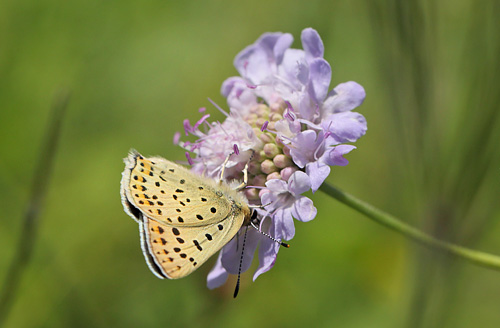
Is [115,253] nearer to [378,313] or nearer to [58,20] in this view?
[378,313]

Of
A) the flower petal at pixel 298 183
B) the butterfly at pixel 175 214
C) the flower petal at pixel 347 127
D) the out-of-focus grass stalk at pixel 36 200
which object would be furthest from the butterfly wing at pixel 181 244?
the out-of-focus grass stalk at pixel 36 200

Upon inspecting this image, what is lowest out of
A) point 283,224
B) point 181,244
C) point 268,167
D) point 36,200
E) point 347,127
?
point 36,200

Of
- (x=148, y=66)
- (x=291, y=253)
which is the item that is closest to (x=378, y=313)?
(x=291, y=253)

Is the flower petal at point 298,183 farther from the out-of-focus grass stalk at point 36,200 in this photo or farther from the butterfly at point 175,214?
the out-of-focus grass stalk at point 36,200

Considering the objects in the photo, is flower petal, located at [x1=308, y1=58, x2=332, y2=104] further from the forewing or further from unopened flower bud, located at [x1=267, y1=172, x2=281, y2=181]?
the forewing

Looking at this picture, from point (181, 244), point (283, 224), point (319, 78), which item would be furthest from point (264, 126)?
point (181, 244)

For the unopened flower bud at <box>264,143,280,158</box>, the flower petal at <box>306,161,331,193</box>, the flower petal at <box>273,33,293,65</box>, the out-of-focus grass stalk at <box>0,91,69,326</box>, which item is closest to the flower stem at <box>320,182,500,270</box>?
the flower petal at <box>306,161,331,193</box>

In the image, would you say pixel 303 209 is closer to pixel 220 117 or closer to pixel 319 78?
pixel 319 78
